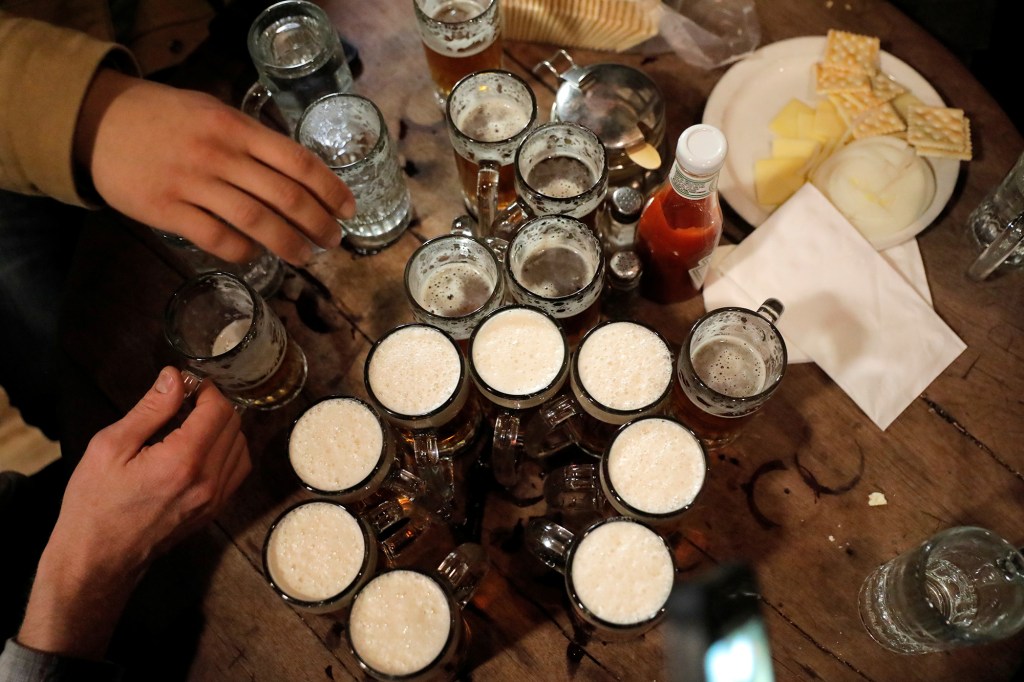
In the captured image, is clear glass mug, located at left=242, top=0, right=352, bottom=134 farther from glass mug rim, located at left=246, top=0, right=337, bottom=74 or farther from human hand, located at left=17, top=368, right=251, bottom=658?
human hand, located at left=17, top=368, right=251, bottom=658

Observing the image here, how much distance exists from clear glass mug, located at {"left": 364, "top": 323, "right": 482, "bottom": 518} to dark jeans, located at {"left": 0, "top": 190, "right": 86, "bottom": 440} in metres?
0.93

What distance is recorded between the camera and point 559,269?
1.21m

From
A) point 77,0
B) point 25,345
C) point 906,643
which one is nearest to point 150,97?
point 77,0

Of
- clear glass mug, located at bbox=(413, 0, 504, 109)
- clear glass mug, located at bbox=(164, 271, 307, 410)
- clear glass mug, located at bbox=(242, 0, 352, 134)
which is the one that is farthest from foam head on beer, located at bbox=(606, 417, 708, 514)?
clear glass mug, located at bbox=(242, 0, 352, 134)

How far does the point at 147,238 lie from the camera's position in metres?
1.41

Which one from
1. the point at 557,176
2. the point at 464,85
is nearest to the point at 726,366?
the point at 557,176

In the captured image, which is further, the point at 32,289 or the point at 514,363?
the point at 32,289

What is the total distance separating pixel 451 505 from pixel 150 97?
840mm

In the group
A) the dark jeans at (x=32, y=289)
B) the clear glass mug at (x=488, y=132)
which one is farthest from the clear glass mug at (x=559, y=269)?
the dark jeans at (x=32, y=289)

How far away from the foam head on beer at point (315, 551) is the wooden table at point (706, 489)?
0.16m

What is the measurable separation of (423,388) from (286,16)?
33.3 inches

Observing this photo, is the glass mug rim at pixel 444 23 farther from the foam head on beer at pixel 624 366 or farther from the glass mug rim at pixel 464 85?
the foam head on beer at pixel 624 366

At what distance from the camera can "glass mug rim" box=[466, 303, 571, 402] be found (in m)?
1.05

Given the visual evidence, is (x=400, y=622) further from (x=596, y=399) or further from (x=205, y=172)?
(x=205, y=172)
